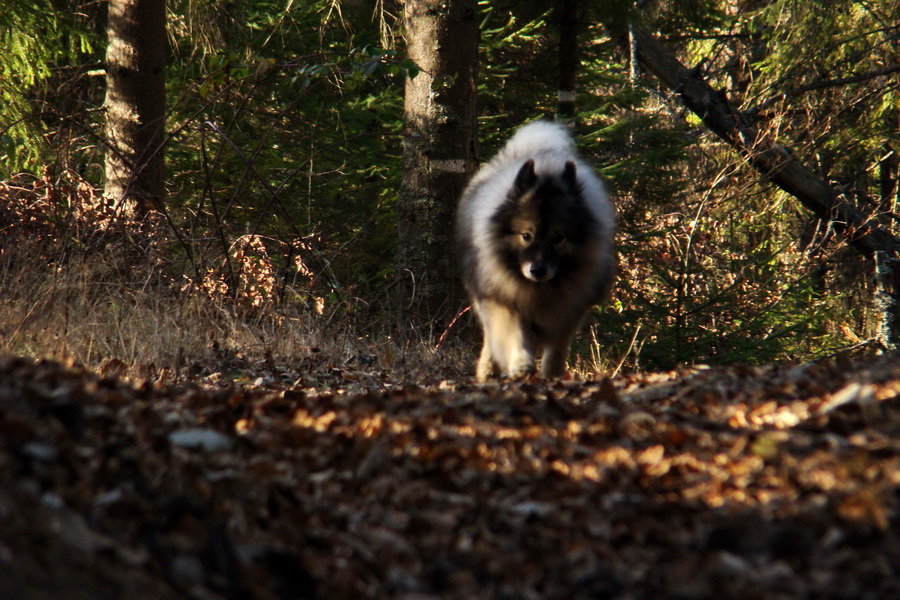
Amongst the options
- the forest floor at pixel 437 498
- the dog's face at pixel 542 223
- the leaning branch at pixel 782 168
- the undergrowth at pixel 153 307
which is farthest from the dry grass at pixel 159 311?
the leaning branch at pixel 782 168

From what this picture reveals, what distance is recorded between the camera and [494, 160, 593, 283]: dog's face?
5.91 meters

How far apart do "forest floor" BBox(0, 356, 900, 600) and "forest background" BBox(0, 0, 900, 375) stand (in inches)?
107

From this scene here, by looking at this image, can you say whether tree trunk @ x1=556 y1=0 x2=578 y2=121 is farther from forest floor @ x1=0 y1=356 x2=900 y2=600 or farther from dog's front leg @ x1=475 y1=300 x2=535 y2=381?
forest floor @ x1=0 y1=356 x2=900 y2=600

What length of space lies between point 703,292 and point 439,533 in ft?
21.5

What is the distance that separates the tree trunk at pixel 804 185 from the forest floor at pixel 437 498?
266 inches

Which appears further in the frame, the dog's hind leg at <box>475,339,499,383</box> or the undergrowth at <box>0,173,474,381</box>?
the dog's hind leg at <box>475,339,499,383</box>

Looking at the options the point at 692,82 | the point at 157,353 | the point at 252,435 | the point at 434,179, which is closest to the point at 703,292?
the point at 434,179

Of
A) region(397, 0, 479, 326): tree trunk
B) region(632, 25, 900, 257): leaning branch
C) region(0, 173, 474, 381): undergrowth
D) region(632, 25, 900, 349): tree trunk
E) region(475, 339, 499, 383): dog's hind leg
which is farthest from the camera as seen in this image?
region(632, 25, 900, 257): leaning branch

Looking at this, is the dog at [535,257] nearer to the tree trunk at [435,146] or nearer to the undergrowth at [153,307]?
the undergrowth at [153,307]

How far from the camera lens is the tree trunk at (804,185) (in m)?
9.91

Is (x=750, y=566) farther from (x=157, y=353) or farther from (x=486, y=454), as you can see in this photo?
(x=157, y=353)

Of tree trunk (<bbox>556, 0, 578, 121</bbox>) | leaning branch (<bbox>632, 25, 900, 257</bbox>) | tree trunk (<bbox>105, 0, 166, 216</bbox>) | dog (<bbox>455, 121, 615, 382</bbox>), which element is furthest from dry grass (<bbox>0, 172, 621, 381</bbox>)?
leaning branch (<bbox>632, 25, 900, 257</bbox>)

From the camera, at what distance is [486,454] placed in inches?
129

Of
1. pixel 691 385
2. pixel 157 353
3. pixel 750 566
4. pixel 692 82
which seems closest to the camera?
pixel 750 566
